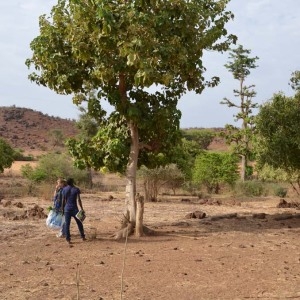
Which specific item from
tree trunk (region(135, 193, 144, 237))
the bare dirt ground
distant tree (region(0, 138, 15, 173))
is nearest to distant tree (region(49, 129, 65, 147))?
distant tree (region(0, 138, 15, 173))

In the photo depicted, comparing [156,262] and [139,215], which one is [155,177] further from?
[156,262]

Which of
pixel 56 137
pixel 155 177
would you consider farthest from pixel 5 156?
pixel 56 137

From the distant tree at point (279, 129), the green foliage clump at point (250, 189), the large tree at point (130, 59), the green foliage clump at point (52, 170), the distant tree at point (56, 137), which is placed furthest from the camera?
the distant tree at point (56, 137)

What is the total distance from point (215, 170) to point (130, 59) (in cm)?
2168

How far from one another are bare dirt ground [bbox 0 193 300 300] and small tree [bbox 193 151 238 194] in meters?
14.9

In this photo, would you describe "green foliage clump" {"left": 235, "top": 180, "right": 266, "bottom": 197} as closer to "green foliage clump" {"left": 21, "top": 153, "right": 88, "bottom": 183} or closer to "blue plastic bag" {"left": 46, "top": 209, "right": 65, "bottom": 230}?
"green foliage clump" {"left": 21, "top": 153, "right": 88, "bottom": 183}

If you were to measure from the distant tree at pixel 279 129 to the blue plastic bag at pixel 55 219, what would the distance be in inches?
294

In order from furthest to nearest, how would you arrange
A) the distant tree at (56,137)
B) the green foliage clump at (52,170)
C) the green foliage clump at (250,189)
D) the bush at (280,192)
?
the distant tree at (56,137) → the bush at (280,192) → the green foliage clump at (250,189) → the green foliage clump at (52,170)

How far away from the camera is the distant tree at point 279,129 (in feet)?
51.7

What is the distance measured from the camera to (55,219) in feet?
40.2

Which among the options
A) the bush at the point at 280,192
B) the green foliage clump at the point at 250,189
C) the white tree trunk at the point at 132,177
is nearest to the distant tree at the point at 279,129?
the white tree trunk at the point at 132,177

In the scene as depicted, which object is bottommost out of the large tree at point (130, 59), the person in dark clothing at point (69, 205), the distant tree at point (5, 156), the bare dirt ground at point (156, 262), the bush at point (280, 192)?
the bare dirt ground at point (156, 262)

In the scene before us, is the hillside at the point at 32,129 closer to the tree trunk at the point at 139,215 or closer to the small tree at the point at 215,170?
the small tree at the point at 215,170

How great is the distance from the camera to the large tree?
11.4 m
